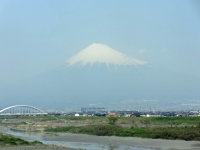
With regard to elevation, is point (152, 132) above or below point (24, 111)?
below

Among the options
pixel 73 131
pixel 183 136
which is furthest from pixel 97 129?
pixel 183 136

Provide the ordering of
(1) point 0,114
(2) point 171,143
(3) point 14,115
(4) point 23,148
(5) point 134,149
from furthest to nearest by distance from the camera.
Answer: (3) point 14,115 < (1) point 0,114 < (2) point 171,143 < (5) point 134,149 < (4) point 23,148

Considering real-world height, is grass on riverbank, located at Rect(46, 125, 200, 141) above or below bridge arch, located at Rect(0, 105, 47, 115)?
below

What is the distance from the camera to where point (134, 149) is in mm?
29828

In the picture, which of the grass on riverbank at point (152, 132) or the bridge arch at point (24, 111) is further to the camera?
the bridge arch at point (24, 111)

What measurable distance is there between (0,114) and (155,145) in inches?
2883

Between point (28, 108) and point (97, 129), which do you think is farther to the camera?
point (28, 108)

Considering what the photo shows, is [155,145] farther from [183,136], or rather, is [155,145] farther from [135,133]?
[135,133]

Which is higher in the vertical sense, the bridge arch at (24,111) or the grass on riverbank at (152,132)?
the bridge arch at (24,111)

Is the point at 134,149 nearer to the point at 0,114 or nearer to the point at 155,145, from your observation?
the point at 155,145

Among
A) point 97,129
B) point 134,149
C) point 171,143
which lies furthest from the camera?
point 97,129

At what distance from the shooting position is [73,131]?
49969mm

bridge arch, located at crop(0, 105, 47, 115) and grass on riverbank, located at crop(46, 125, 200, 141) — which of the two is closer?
grass on riverbank, located at crop(46, 125, 200, 141)

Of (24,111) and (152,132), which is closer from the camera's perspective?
(152,132)
